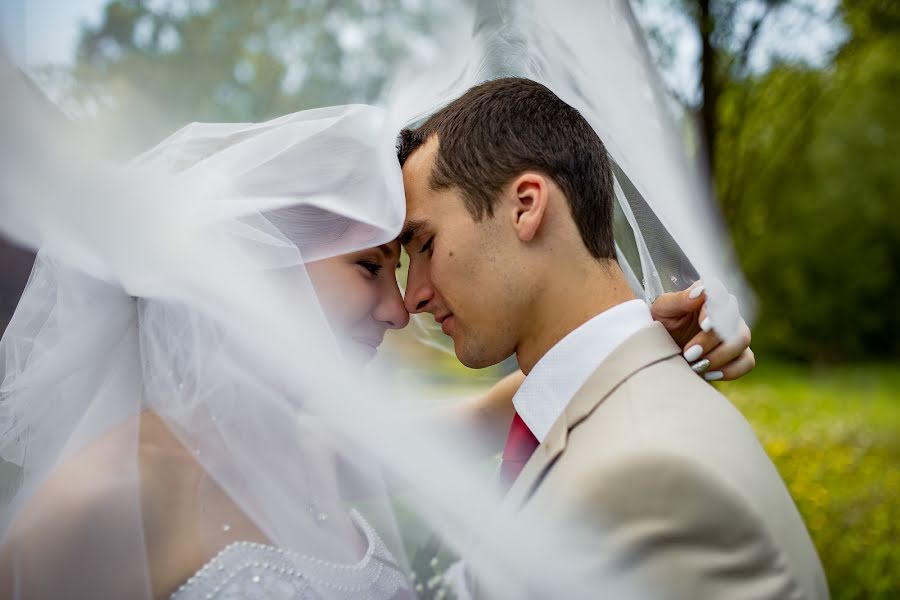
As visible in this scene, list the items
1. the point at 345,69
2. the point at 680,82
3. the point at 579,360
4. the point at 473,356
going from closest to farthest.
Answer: the point at 579,360 → the point at 473,356 → the point at 345,69 → the point at 680,82

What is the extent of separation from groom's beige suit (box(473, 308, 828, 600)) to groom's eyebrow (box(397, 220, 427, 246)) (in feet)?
2.57

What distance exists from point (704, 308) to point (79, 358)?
1814 mm

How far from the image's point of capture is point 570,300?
2.43 metres

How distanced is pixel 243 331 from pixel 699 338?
1.32 m

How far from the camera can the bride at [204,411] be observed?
→ 2047 millimetres

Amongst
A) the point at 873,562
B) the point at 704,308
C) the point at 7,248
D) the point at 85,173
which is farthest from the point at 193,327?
the point at 873,562

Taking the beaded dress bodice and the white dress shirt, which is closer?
the beaded dress bodice

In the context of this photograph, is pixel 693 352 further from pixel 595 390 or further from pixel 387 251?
pixel 387 251

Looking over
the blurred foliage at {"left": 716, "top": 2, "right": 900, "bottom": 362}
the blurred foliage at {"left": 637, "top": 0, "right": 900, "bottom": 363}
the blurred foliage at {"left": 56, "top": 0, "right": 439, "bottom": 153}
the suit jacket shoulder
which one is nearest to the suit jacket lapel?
the suit jacket shoulder

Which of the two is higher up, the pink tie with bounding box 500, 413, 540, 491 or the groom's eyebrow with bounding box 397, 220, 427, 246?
the groom's eyebrow with bounding box 397, 220, 427, 246

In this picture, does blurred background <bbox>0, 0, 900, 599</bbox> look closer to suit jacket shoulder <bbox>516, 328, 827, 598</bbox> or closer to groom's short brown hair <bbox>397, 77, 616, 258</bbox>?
groom's short brown hair <bbox>397, 77, 616, 258</bbox>

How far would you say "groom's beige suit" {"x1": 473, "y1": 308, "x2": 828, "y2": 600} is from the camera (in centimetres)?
177

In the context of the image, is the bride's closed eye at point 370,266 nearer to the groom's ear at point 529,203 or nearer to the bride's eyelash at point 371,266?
the bride's eyelash at point 371,266

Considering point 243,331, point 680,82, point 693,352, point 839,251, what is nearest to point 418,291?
point 243,331
